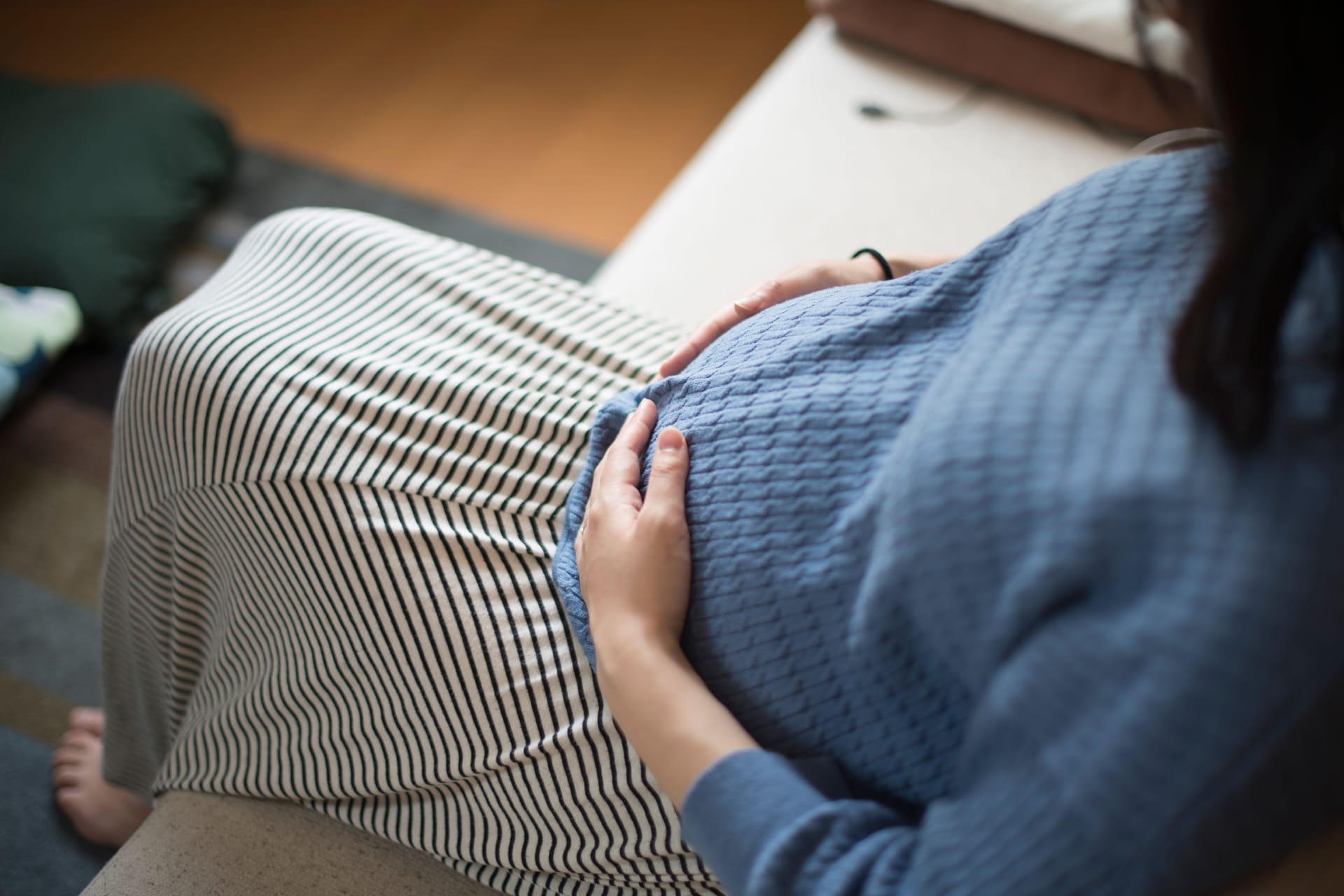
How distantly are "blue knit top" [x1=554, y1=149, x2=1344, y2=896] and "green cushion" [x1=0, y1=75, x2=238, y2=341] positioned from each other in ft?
4.56

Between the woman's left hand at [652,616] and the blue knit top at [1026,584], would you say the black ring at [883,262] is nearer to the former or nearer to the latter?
the blue knit top at [1026,584]

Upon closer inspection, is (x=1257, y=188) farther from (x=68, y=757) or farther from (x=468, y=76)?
(x=468, y=76)

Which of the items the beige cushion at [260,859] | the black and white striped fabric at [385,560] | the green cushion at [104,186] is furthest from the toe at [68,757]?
the green cushion at [104,186]

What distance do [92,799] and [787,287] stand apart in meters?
0.97

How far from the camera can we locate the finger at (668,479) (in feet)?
2.13

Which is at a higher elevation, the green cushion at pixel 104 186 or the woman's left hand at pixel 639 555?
the woman's left hand at pixel 639 555

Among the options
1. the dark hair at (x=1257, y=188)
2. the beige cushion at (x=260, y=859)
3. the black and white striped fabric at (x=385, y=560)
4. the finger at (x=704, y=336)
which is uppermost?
the dark hair at (x=1257, y=188)

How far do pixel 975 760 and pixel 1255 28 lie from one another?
0.37 meters

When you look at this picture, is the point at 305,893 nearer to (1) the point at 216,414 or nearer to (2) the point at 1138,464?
(1) the point at 216,414

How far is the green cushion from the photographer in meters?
1.61

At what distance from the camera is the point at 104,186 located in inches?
66.2

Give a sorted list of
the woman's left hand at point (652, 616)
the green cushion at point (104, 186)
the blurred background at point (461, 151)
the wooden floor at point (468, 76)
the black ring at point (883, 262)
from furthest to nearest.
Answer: the wooden floor at point (468, 76), the green cushion at point (104, 186), the blurred background at point (461, 151), the black ring at point (883, 262), the woman's left hand at point (652, 616)

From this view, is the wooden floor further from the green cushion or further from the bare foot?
the bare foot

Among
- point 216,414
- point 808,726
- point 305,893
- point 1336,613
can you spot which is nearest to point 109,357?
point 216,414
